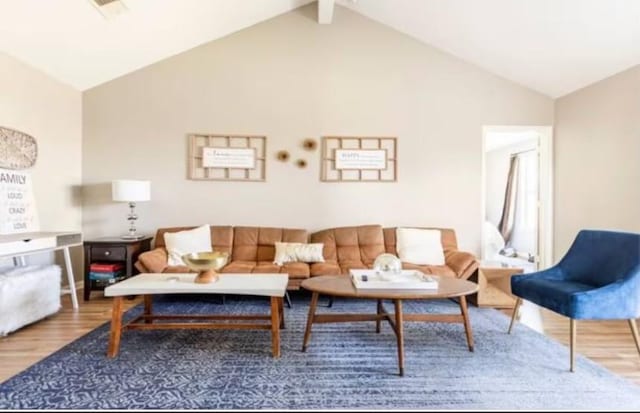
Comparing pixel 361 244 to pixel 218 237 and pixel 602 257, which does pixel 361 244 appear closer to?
pixel 218 237

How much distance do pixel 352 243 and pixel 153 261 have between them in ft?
6.81

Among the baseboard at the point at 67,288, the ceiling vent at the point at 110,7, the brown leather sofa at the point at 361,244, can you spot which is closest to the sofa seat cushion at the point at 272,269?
the brown leather sofa at the point at 361,244

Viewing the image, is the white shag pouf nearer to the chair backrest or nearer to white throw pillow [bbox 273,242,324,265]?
white throw pillow [bbox 273,242,324,265]

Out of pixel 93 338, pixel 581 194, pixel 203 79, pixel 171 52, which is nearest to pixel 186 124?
pixel 203 79

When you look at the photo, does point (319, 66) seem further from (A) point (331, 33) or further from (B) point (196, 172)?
(B) point (196, 172)

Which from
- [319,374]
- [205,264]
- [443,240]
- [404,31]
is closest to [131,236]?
[205,264]

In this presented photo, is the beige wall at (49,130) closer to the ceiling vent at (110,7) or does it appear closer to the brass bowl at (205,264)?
the ceiling vent at (110,7)

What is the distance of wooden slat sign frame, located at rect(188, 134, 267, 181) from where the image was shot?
4.34 m

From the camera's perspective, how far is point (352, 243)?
13.5ft

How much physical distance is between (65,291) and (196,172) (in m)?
1.86

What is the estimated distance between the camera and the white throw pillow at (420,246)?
3.89 m

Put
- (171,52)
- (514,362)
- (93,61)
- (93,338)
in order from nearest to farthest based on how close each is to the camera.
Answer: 1. (514,362)
2. (93,338)
3. (93,61)
4. (171,52)

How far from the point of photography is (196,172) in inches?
171

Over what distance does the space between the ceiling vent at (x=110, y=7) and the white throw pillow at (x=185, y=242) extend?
216 centimetres
